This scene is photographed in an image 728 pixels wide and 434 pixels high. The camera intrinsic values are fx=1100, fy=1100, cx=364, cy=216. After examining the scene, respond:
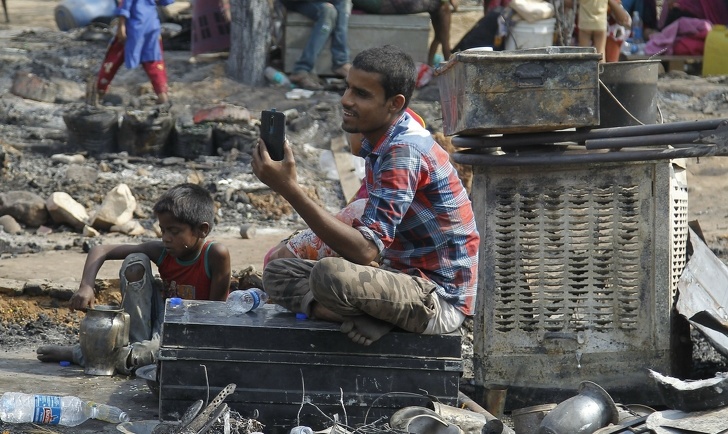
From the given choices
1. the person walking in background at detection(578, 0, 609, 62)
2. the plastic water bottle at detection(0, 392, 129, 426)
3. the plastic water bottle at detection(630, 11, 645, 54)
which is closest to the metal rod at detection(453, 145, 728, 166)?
the plastic water bottle at detection(0, 392, 129, 426)

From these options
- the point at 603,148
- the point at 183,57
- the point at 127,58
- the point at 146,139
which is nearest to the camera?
the point at 603,148

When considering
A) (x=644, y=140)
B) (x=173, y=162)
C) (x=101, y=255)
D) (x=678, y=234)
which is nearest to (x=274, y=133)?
(x=101, y=255)

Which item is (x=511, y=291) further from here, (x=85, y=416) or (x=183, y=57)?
(x=183, y=57)

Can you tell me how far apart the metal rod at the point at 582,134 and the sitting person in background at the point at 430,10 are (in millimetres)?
7267

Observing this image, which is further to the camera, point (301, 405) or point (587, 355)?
point (587, 355)

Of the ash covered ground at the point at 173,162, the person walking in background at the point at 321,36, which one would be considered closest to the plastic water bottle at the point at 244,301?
the ash covered ground at the point at 173,162

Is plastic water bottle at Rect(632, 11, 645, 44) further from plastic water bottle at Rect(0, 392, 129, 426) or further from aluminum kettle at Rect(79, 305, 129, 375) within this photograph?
plastic water bottle at Rect(0, 392, 129, 426)

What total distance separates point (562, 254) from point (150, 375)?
1.93m

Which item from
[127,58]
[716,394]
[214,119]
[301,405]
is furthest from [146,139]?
[716,394]

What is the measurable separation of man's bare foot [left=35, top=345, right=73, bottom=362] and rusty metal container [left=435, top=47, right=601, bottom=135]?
2.09 meters

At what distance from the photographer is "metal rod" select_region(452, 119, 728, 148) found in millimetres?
4887

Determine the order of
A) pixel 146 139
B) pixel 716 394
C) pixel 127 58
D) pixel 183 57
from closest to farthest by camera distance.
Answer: pixel 716 394
pixel 146 139
pixel 127 58
pixel 183 57

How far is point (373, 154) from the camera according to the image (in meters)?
4.16

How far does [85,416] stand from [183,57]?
937 cm
